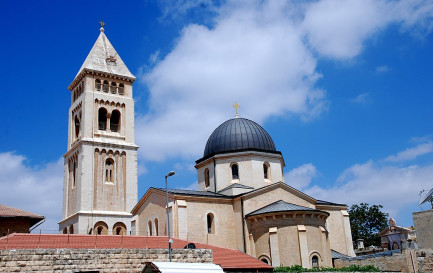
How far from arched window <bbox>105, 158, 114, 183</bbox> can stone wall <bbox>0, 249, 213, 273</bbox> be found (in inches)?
885

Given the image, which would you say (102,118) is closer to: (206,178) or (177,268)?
(206,178)

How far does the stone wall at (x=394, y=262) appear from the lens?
1154 inches

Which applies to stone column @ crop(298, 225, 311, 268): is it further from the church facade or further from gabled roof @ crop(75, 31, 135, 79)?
gabled roof @ crop(75, 31, 135, 79)

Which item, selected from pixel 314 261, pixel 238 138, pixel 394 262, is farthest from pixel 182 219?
pixel 394 262

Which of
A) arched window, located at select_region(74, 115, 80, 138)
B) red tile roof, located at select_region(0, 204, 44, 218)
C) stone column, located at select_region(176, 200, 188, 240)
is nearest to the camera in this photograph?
red tile roof, located at select_region(0, 204, 44, 218)

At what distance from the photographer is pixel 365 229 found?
65188 mm

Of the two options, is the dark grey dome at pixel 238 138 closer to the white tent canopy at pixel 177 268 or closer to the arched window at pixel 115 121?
the arched window at pixel 115 121

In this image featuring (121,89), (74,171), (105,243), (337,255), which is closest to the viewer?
(105,243)

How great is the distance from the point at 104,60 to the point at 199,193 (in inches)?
790

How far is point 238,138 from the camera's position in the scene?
129 ft

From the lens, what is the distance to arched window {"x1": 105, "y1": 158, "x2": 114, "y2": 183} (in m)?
42.4

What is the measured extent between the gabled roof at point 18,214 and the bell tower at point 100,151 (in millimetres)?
9770

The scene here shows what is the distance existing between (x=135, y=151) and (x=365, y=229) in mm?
38558

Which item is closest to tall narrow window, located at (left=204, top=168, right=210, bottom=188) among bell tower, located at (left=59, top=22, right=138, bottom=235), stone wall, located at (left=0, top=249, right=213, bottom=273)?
bell tower, located at (left=59, top=22, right=138, bottom=235)
